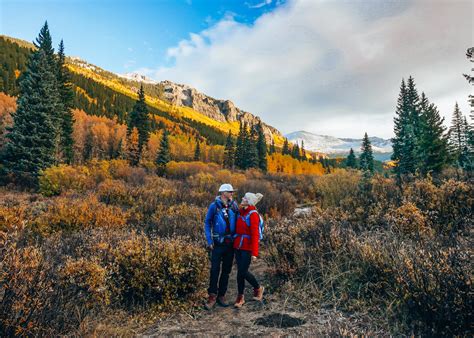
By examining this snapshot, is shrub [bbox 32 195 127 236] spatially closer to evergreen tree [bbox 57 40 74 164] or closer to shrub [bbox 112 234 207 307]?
shrub [bbox 112 234 207 307]

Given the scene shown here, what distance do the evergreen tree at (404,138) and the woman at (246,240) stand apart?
82.3 ft

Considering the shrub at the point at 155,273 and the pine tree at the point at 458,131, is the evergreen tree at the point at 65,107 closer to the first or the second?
the shrub at the point at 155,273

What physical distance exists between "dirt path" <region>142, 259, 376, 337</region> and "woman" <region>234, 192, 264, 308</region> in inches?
11.2

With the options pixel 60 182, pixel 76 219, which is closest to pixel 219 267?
pixel 76 219

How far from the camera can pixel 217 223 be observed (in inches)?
175

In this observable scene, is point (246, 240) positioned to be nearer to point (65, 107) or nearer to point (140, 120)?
point (65, 107)

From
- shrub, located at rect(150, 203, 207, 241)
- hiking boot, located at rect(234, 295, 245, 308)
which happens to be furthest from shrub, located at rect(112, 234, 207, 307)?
shrub, located at rect(150, 203, 207, 241)

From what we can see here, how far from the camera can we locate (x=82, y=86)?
88625 mm

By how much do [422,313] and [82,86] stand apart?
10573 cm

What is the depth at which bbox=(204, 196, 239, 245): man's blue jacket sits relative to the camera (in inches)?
174

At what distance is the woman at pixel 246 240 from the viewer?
14.2ft

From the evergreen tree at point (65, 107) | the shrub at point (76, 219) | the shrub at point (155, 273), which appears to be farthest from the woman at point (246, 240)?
the evergreen tree at point (65, 107)

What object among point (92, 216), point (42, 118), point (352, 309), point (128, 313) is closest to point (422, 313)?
point (352, 309)

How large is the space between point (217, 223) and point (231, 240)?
→ 1.28 ft
